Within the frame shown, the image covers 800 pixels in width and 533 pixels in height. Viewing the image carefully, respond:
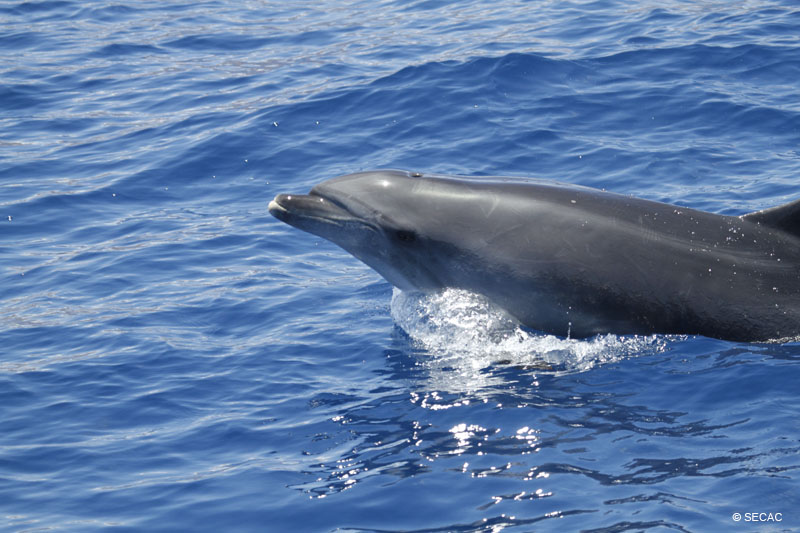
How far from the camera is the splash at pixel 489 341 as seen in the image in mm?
9945

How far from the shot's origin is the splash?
9.95 metres

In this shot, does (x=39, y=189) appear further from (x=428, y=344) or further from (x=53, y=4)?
(x=53, y=4)

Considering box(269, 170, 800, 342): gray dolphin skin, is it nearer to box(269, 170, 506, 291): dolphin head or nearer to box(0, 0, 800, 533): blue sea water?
box(269, 170, 506, 291): dolphin head

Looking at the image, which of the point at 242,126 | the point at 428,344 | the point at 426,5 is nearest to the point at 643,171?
the point at 428,344

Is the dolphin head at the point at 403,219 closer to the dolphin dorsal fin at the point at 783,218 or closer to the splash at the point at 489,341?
the splash at the point at 489,341

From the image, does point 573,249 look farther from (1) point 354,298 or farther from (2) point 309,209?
(1) point 354,298

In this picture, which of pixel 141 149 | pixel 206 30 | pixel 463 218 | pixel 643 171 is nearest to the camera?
pixel 463 218

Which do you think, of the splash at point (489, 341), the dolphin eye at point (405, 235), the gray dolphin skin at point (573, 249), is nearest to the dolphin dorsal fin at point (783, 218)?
the gray dolphin skin at point (573, 249)

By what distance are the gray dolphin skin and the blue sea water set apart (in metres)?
0.26

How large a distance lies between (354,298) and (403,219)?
8.31 feet

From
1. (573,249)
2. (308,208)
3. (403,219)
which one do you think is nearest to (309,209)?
(308,208)

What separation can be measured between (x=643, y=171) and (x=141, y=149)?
8.61 meters

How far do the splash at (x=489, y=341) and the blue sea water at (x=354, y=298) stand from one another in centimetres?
3

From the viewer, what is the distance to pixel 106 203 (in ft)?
54.2
